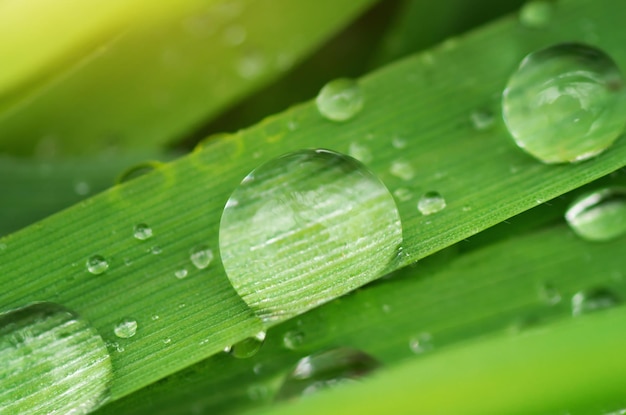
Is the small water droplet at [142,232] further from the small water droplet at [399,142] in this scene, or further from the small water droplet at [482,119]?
the small water droplet at [482,119]

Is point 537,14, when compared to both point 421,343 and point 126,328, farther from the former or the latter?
point 126,328

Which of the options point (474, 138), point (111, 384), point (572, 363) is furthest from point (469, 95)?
point (111, 384)

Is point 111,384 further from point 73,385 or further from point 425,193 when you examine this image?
point 425,193

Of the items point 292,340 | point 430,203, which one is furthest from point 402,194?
point 292,340

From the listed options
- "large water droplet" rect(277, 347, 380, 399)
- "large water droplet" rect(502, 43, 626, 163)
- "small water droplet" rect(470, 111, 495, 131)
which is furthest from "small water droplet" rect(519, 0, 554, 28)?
"large water droplet" rect(277, 347, 380, 399)

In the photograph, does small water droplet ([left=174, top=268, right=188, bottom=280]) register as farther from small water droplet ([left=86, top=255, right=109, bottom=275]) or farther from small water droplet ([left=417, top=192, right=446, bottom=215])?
small water droplet ([left=417, top=192, right=446, bottom=215])

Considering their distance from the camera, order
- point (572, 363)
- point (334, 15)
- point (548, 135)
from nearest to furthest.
A: point (572, 363) < point (548, 135) < point (334, 15)
